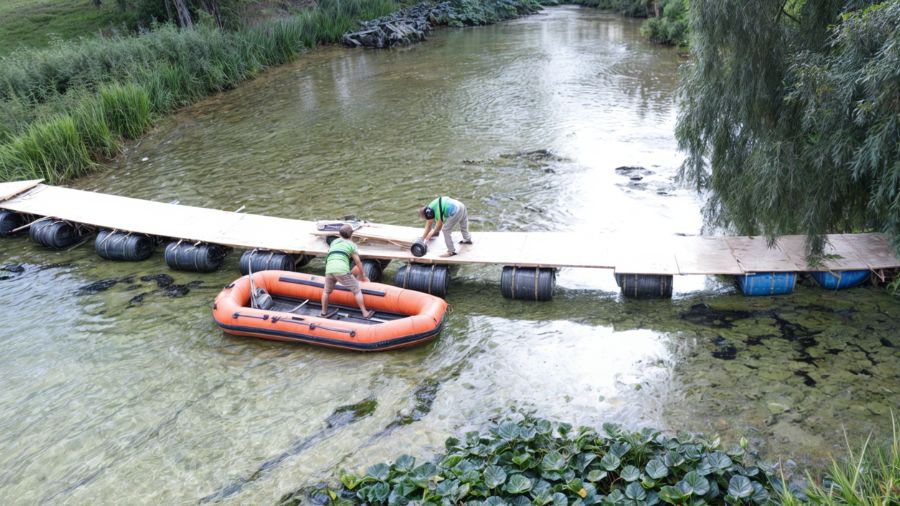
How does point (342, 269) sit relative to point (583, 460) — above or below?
above

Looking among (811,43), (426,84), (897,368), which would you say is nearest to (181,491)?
(897,368)

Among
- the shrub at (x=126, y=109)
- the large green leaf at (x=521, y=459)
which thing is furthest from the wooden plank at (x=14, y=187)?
the large green leaf at (x=521, y=459)

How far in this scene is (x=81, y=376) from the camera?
879 centimetres

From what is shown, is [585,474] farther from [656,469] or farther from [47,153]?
[47,153]

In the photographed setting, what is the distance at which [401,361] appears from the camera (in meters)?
8.68

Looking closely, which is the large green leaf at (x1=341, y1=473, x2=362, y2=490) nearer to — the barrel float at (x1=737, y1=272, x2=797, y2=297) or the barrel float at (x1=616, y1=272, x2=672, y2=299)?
the barrel float at (x1=616, y1=272, x2=672, y2=299)

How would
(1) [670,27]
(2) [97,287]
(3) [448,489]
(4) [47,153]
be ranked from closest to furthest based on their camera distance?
1. (3) [448,489]
2. (2) [97,287]
3. (4) [47,153]
4. (1) [670,27]

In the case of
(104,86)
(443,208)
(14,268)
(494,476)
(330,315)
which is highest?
(104,86)

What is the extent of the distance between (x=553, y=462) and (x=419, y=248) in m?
5.15

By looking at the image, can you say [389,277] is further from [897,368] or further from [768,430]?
[897,368]

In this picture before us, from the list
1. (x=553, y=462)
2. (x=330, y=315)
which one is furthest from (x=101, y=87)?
(x=553, y=462)

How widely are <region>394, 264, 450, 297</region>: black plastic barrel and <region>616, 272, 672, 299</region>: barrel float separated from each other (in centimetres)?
286

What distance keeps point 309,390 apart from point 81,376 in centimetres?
A: 351

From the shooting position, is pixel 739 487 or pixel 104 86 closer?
pixel 739 487
